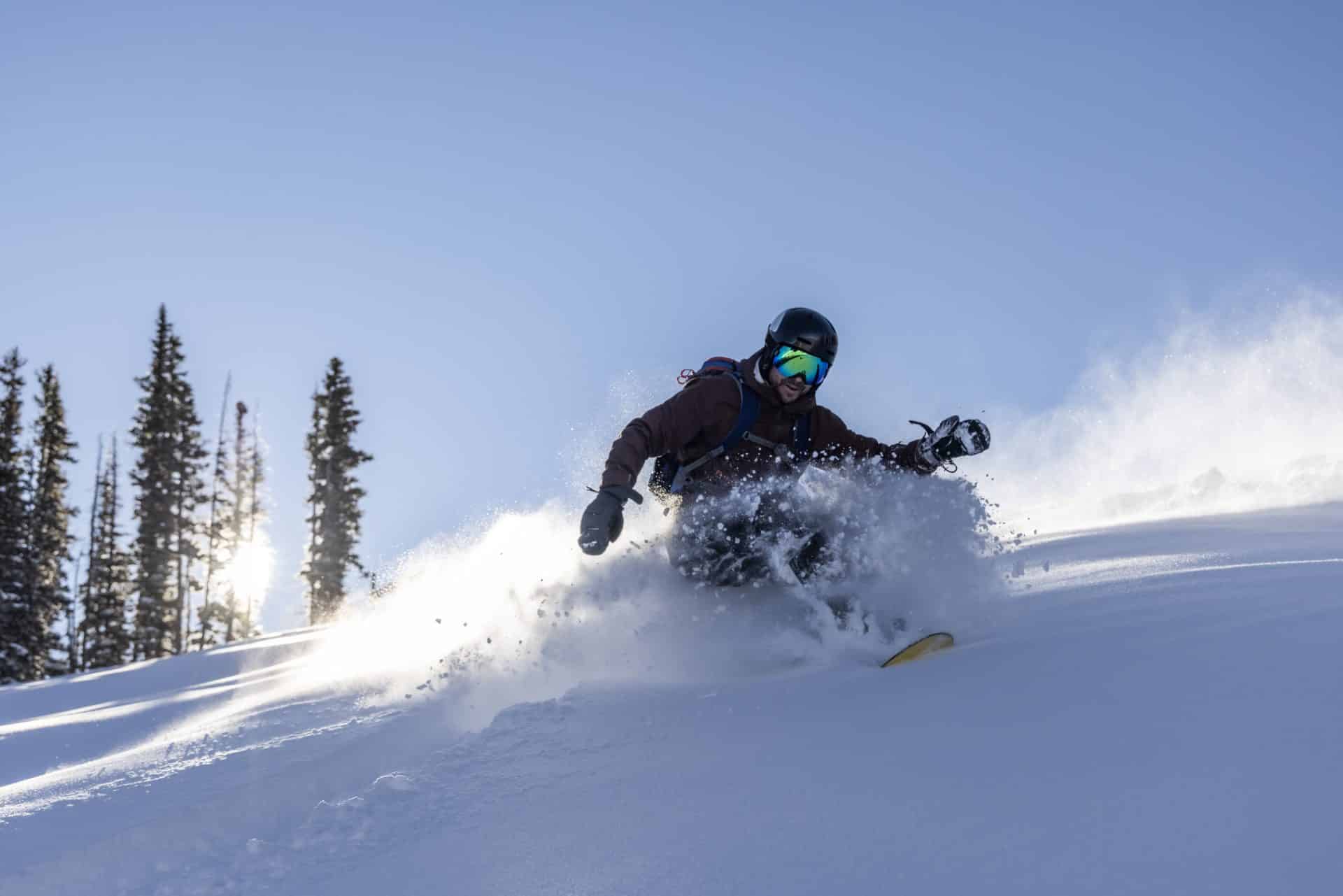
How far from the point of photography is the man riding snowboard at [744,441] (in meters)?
5.36

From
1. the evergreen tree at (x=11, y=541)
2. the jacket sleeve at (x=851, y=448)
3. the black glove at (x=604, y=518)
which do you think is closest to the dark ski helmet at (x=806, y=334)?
the jacket sleeve at (x=851, y=448)

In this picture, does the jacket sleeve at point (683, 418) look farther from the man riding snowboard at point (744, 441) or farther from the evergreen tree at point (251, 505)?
the evergreen tree at point (251, 505)

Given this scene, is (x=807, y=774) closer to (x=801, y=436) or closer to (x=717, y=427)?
(x=717, y=427)

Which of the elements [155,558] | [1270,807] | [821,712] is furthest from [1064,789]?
[155,558]

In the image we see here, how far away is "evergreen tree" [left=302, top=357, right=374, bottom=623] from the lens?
1314 inches

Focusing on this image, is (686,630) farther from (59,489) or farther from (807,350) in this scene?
(59,489)

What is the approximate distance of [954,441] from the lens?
591cm

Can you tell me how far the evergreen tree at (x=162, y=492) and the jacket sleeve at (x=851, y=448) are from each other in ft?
112

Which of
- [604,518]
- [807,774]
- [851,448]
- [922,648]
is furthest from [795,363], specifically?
[807,774]

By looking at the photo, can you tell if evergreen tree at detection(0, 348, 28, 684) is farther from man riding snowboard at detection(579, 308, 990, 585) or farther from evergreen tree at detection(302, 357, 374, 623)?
man riding snowboard at detection(579, 308, 990, 585)

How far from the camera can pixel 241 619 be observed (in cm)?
4331

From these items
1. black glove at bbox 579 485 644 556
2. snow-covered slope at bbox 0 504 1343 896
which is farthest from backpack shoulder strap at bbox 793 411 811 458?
snow-covered slope at bbox 0 504 1343 896

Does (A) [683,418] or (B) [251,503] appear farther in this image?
(B) [251,503]

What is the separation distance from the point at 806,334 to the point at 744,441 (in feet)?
2.58
